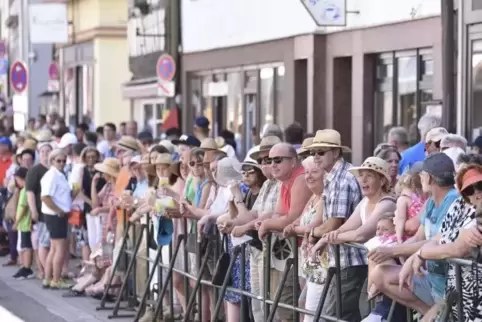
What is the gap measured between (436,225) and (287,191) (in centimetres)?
283

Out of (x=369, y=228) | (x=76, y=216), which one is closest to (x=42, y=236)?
(x=76, y=216)

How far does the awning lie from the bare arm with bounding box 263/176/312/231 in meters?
21.1

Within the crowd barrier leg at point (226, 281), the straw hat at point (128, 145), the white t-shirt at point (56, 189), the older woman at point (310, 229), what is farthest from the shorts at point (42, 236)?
the older woman at point (310, 229)

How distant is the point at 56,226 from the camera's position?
1752 cm

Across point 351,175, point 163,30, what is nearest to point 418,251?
point 351,175

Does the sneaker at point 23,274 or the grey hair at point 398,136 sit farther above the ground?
the grey hair at point 398,136

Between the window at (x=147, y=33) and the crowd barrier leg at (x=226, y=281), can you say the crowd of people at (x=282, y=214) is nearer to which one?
the crowd barrier leg at (x=226, y=281)

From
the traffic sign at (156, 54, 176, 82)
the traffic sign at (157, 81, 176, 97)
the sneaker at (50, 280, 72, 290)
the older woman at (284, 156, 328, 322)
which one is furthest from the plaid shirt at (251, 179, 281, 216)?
the traffic sign at (157, 81, 176, 97)

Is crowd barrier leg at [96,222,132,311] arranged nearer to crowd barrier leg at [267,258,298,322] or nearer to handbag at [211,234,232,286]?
handbag at [211,234,232,286]

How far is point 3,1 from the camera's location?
66062mm

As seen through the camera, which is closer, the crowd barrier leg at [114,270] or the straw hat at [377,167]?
the straw hat at [377,167]

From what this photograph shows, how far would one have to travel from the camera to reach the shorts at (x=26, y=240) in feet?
63.1

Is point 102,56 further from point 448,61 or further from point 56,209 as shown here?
point 448,61

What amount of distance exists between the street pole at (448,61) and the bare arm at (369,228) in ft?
23.0
